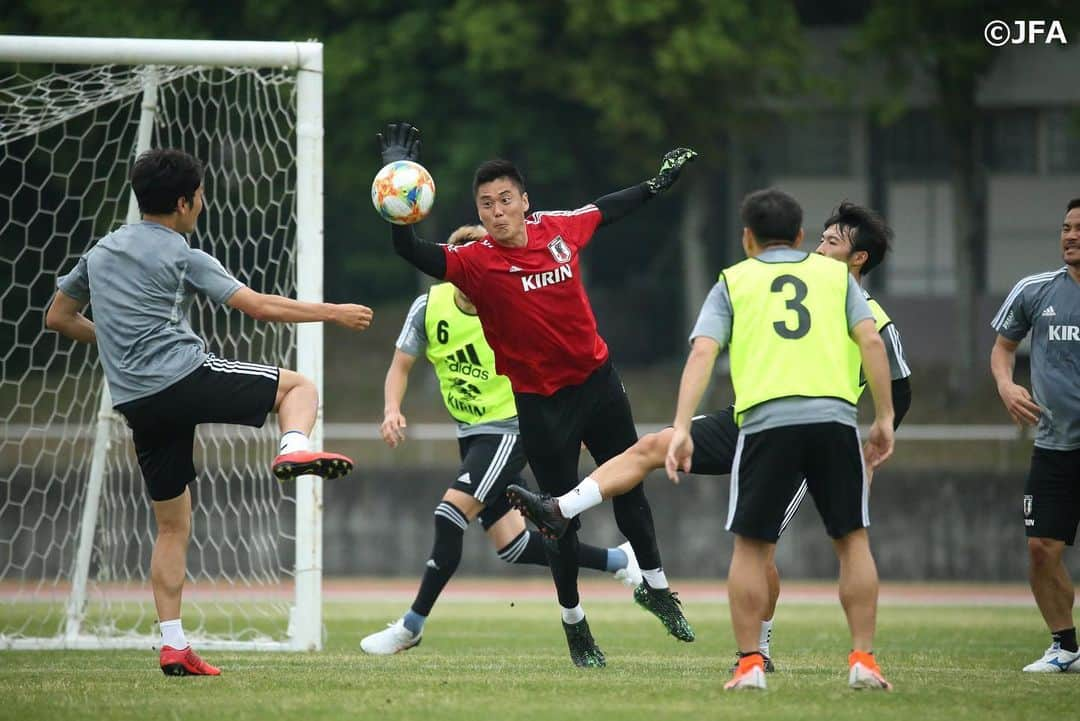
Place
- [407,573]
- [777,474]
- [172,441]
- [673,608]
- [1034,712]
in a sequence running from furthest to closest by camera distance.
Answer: [407,573] < [673,608] < [172,441] < [777,474] < [1034,712]

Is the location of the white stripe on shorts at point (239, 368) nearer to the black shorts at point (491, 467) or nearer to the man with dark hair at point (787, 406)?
the man with dark hair at point (787, 406)

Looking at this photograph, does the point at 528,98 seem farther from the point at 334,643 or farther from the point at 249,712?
the point at 249,712

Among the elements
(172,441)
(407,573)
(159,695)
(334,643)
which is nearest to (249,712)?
(159,695)

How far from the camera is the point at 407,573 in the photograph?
19375mm

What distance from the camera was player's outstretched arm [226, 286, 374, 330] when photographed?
23.5 ft

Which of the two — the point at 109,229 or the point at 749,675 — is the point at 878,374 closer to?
the point at 749,675

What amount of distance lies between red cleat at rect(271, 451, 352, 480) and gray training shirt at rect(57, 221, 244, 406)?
0.76m

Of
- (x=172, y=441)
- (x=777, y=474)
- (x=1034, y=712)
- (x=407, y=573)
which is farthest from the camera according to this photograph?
(x=407, y=573)

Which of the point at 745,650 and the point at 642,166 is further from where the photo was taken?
the point at 642,166

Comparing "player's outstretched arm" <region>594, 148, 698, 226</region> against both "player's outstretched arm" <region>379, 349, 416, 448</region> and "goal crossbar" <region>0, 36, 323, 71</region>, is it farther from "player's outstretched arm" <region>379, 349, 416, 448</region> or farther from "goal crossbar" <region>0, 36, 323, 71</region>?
"goal crossbar" <region>0, 36, 323, 71</region>

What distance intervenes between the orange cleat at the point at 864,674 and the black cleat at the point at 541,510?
65.3 inches

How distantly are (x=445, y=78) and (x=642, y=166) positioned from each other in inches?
148

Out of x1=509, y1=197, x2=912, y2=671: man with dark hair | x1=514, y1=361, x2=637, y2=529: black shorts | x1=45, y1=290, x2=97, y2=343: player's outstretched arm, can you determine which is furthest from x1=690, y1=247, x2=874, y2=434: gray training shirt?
x1=45, y1=290, x2=97, y2=343: player's outstretched arm

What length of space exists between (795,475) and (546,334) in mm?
1790
